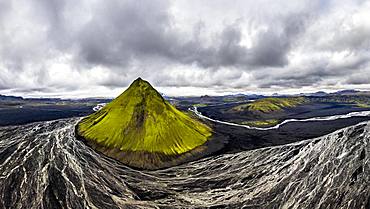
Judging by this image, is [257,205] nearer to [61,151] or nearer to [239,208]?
[239,208]

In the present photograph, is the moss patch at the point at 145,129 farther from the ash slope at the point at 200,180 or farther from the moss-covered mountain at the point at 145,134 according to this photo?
the ash slope at the point at 200,180

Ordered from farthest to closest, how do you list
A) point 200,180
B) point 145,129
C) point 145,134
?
point 145,129
point 145,134
point 200,180

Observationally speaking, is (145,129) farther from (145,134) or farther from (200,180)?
(200,180)

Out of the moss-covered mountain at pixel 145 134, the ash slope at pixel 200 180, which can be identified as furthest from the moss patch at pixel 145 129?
the ash slope at pixel 200 180

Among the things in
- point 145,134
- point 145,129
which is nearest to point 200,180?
point 145,134

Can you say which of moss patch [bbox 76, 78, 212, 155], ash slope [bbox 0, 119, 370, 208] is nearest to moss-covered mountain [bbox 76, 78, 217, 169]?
moss patch [bbox 76, 78, 212, 155]

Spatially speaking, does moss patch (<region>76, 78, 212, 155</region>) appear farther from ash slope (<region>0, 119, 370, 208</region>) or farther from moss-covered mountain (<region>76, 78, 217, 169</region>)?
ash slope (<region>0, 119, 370, 208</region>)
